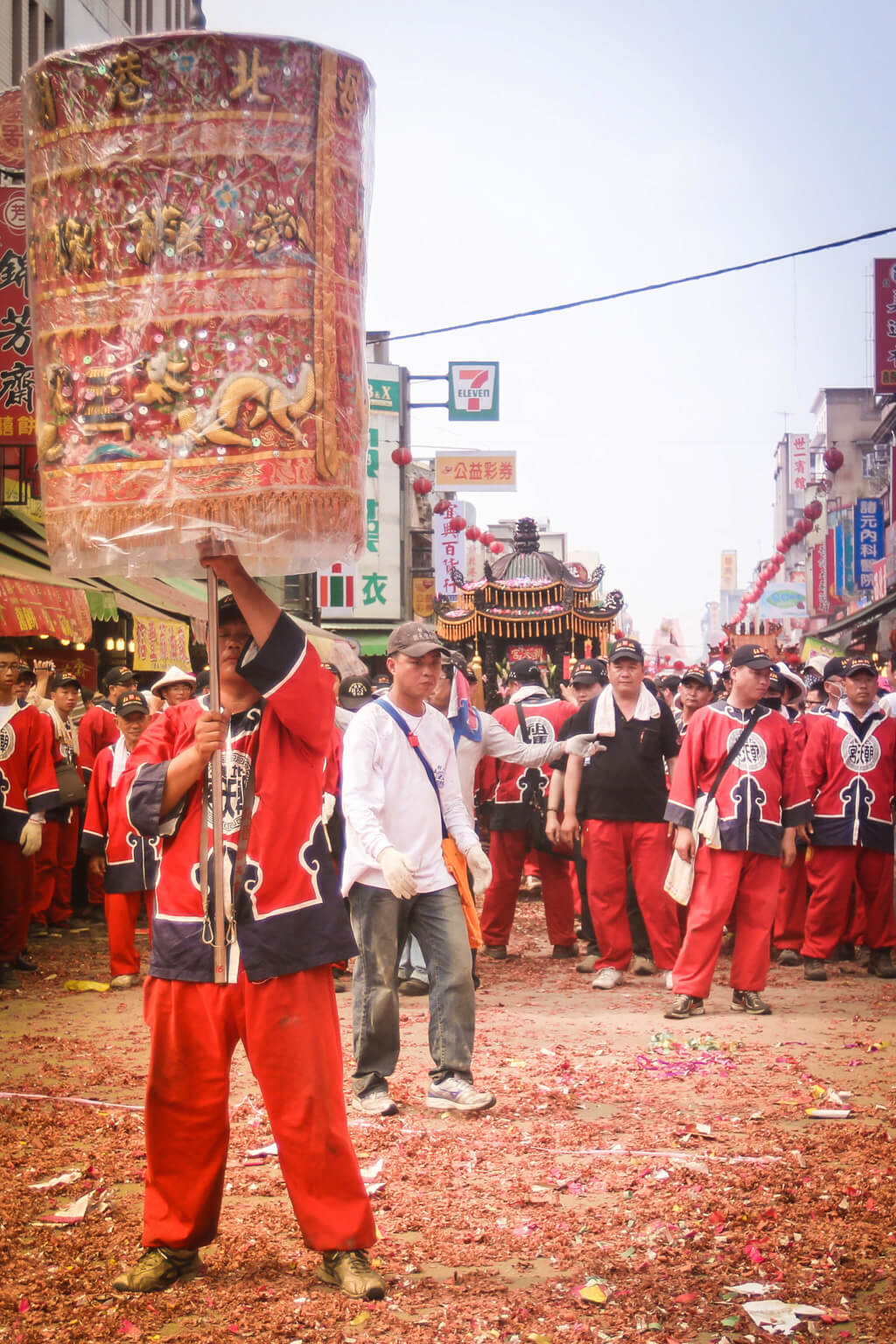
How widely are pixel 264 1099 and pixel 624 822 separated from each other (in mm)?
5659

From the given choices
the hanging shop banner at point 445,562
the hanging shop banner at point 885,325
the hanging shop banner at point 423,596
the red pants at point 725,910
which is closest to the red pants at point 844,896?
the red pants at point 725,910

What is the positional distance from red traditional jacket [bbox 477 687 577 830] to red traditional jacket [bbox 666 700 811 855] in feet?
6.38

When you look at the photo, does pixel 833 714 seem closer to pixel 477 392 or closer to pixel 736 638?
pixel 736 638

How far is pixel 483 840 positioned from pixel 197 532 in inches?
552

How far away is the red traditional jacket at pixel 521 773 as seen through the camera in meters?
10.5

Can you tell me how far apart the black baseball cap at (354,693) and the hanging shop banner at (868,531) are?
2761 centimetres

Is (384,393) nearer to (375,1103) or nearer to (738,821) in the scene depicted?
(738,821)

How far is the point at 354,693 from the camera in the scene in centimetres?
1224

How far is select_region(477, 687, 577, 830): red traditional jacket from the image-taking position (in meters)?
10.5

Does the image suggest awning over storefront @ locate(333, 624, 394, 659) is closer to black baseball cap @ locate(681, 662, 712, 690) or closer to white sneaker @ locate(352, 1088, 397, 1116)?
black baseball cap @ locate(681, 662, 712, 690)

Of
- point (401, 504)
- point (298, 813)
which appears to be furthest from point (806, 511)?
point (298, 813)

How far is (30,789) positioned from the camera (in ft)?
31.6

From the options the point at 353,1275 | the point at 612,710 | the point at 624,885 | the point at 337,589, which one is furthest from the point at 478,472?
the point at 353,1275

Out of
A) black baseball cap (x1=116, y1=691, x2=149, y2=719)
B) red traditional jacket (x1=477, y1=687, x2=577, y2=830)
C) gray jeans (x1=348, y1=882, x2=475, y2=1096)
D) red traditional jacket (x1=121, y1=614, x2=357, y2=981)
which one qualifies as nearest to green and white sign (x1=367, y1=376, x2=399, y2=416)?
red traditional jacket (x1=477, y1=687, x2=577, y2=830)
